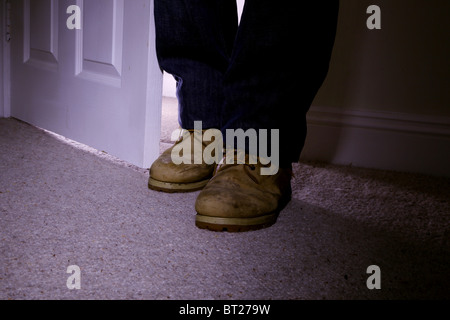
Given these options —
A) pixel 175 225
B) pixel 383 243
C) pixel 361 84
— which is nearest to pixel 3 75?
pixel 175 225

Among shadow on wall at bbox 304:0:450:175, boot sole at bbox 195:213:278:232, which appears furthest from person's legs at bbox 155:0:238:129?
shadow on wall at bbox 304:0:450:175

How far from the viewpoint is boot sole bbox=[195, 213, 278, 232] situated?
712 millimetres

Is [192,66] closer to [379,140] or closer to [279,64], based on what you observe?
[279,64]

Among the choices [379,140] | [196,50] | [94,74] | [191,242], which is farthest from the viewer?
[379,140]

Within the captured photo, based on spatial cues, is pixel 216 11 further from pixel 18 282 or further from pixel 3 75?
pixel 3 75

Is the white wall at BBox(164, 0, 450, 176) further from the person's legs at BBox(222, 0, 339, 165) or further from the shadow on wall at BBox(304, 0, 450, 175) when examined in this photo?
the person's legs at BBox(222, 0, 339, 165)

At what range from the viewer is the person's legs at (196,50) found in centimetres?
86

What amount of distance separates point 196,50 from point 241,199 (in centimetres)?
35

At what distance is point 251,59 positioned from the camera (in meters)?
0.74

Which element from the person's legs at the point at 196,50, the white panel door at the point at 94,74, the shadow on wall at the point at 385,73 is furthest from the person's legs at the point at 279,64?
the shadow on wall at the point at 385,73

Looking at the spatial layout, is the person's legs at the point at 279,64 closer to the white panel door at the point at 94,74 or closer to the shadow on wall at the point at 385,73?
the white panel door at the point at 94,74

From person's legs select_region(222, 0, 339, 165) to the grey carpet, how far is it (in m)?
0.20

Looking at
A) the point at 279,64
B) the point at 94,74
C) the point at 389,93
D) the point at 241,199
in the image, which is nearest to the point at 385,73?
the point at 389,93
